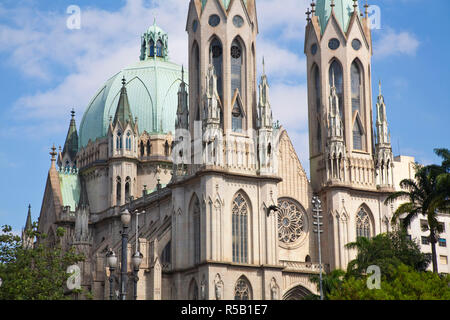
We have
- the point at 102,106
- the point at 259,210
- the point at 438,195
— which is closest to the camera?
the point at 438,195

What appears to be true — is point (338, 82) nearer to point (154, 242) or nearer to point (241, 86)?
point (241, 86)

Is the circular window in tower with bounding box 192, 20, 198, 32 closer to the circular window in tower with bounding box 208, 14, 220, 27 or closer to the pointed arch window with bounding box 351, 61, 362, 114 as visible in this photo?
the circular window in tower with bounding box 208, 14, 220, 27

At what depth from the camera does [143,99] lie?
9019 centimetres

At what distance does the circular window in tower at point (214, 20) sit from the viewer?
6906 centimetres

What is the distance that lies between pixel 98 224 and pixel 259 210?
943 inches

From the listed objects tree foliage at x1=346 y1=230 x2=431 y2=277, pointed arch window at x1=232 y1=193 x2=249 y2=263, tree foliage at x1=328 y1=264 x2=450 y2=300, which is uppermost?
pointed arch window at x1=232 y1=193 x2=249 y2=263

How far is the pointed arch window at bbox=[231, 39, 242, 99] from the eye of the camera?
2702 inches

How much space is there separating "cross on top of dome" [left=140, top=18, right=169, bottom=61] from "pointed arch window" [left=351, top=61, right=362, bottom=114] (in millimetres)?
28840

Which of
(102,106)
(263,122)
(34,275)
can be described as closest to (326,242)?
(263,122)

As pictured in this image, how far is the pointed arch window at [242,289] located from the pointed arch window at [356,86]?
16.9 metres

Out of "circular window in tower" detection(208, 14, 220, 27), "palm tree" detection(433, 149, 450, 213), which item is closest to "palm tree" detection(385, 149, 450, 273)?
"palm tree" detection(433, 149, 450, 213)

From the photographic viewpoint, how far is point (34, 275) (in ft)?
180

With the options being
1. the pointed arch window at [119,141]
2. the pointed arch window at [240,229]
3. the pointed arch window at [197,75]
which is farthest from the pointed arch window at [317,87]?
the pointed arch window at [119,141]

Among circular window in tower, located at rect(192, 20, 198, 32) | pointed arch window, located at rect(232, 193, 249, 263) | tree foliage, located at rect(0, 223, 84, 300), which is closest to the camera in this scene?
tree foliage, located at rect(0, 223, 84, 300)
